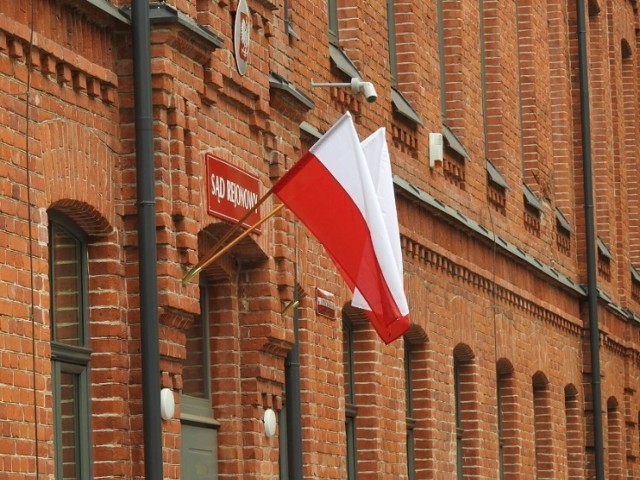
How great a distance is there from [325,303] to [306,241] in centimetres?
61

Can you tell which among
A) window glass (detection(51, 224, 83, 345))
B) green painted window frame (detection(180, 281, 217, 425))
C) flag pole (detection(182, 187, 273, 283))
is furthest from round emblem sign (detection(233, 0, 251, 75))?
window glass (detection(51, 224, 83, 345))

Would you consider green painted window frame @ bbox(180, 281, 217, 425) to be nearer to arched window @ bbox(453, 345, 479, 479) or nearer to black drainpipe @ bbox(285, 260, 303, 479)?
black drainpipe @ bbox(285, 260, 303, 479)

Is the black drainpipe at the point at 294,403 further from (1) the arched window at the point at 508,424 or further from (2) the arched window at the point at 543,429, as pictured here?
(2) the arched window at the point at 543,429

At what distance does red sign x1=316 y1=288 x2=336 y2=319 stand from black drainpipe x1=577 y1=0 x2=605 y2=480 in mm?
10896

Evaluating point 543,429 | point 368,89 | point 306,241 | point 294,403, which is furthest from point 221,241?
point 543,429

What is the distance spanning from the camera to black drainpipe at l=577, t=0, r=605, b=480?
85.5ft

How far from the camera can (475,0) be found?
22000 mm

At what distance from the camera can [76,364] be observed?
1127cm

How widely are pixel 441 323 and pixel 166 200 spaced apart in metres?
7.76

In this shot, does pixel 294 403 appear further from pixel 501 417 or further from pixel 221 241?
pixel 501 417

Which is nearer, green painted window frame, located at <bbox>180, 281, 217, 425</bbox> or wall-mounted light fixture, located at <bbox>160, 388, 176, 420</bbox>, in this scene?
wall-mounted light fixture, located at <bbox>160, 388, 176, 420</bbox>

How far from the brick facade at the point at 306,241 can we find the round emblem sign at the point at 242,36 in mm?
68

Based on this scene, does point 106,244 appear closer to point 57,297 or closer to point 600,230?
point 57,297

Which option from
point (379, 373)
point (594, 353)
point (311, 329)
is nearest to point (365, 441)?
point (379, 373)
